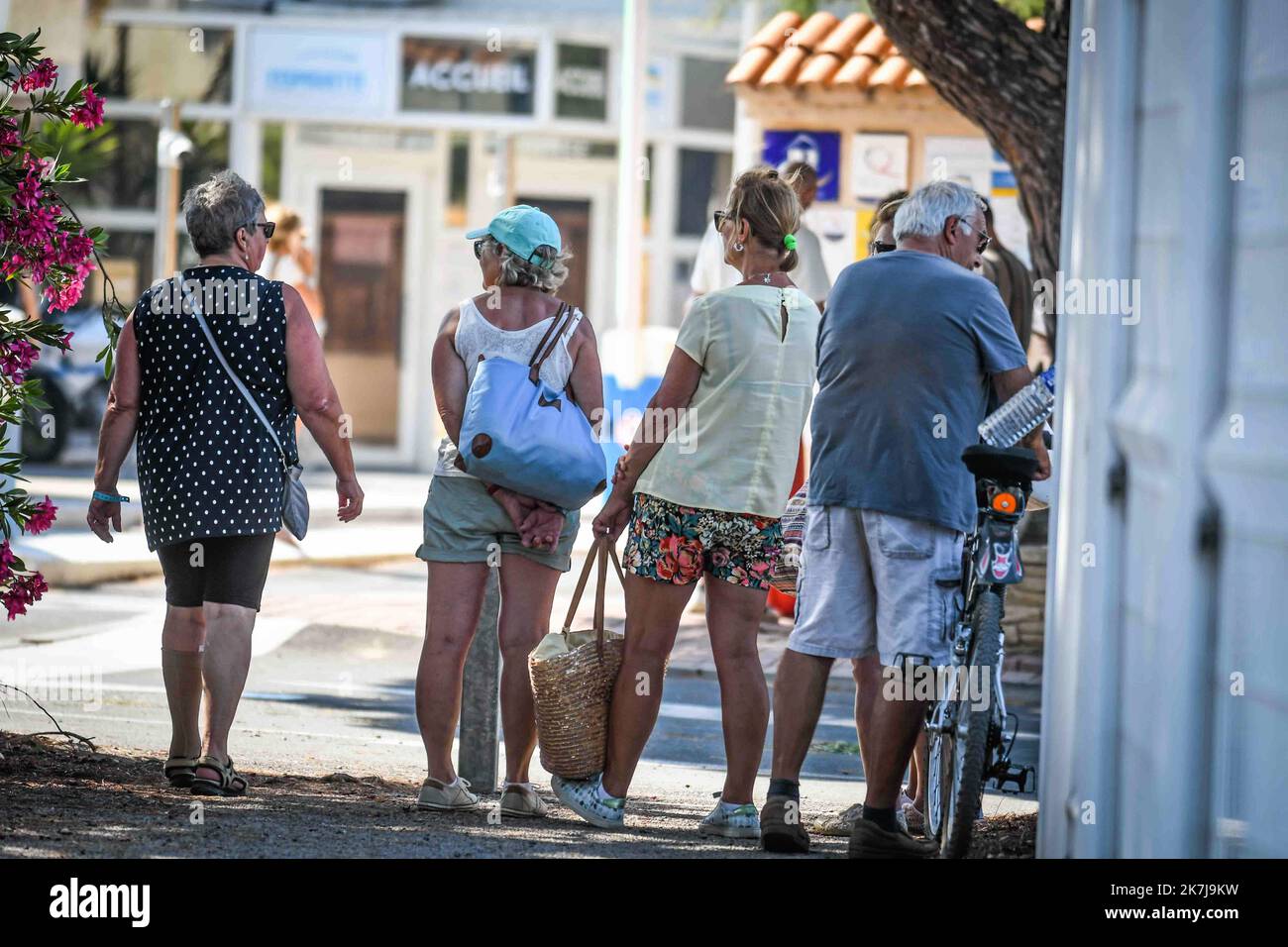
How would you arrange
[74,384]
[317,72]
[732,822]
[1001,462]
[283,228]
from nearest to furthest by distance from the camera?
[1001,462]
[732,822]
[283,228]
[74,384]
[317,72]

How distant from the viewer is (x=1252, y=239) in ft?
11.9

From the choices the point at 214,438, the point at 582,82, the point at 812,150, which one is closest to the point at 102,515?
the point at 214,438

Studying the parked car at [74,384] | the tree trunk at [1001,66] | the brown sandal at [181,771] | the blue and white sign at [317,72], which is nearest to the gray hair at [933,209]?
the brown sandal at [181,771]

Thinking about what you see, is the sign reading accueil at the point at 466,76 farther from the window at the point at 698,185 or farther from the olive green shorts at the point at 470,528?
the olive green shorts at the point at 470,528

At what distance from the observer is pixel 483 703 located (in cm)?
664

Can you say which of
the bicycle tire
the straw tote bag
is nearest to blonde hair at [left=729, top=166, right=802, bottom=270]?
the straw tote bag

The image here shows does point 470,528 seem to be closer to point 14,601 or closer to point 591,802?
point 591,802

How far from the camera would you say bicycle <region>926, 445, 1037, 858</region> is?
504cm

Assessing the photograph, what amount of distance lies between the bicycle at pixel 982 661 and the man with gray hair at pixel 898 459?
0.36 feet

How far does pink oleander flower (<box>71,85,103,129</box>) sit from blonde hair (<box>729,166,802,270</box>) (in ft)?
6.58

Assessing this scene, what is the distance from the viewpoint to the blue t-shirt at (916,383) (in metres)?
5.35

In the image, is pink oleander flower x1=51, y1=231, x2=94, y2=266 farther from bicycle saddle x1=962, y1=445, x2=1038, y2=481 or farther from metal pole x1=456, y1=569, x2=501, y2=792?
bicycle saddle x1=962, y1=445, x2=1038, y2=481

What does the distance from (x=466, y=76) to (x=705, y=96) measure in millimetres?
2540
